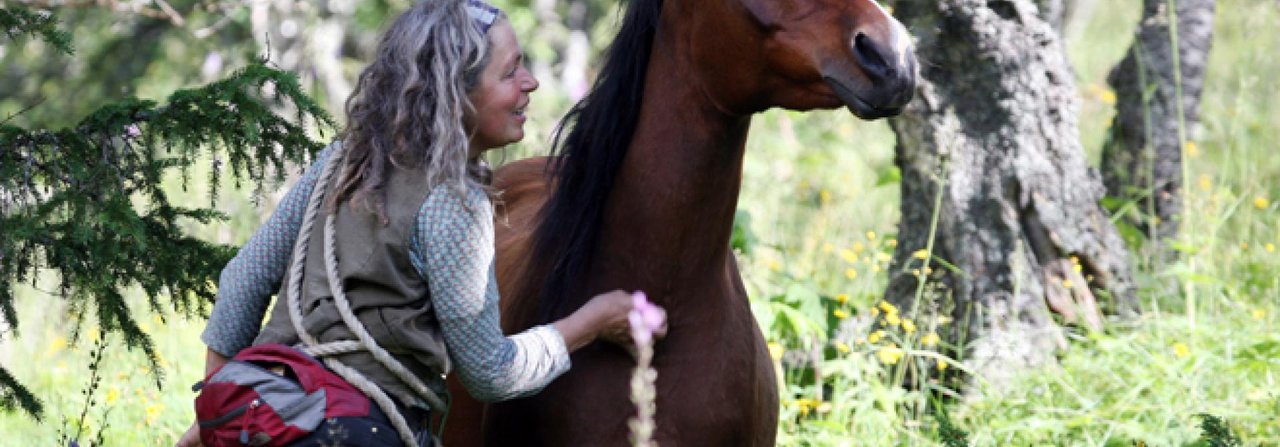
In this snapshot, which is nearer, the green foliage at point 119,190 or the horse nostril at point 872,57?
the horse nostril at point 872,57

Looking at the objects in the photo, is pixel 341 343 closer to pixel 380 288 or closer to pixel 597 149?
pixel 380 288

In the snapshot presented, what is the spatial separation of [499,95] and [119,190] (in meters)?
0.98

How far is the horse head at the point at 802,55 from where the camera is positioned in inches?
107

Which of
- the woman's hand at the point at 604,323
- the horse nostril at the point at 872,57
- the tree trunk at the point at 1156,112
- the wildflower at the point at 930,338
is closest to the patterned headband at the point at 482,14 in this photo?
the woman's hand at the point at 604,323

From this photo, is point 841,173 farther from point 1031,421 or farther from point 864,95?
point 864,95

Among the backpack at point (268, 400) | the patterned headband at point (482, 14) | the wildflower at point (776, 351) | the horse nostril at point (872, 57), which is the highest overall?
the patterned headband at point (482, 14)

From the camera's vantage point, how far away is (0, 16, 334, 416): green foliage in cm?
325

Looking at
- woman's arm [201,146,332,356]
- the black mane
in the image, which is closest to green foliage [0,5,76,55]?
woman's arm [201,146,332,356]

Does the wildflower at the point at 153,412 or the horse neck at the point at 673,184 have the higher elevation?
the horse neck at the point at 673,184

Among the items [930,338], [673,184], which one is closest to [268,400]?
[673,184]

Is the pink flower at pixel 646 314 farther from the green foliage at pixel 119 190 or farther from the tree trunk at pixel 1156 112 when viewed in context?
the tree trunk at pixel 1156 112

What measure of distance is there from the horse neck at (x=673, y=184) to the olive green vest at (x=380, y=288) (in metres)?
0.50

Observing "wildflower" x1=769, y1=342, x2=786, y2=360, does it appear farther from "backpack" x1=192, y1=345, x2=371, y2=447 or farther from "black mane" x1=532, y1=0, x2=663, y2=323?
"backpack" x1=192, y1=345, x2=371, y2=447

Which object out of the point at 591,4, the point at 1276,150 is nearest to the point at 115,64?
the point at 591,4
